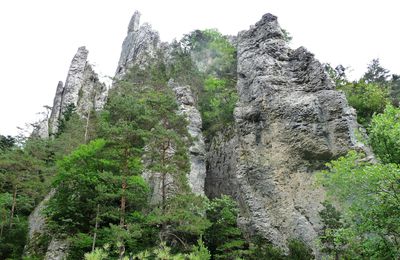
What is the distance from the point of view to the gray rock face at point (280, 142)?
Answer: 20266 millimetres

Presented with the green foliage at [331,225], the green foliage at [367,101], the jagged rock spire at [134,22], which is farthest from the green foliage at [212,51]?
the green foliage at [331,225]

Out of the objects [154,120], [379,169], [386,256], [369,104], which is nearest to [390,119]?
[379,169]

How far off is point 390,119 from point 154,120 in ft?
33.1

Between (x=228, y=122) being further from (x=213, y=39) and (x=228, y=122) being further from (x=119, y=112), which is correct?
(x=213, y=39)

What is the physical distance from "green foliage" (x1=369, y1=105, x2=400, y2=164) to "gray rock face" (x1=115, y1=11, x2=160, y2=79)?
30882 mm

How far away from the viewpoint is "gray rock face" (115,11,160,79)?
45.6m

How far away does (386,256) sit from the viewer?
1131 centimetres

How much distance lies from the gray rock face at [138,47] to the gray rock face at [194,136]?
1445cm

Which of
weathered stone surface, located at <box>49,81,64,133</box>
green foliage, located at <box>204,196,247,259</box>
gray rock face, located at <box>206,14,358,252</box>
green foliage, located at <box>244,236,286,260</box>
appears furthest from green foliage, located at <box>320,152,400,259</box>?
weathered stone surface, located at <box>49,81,64,133</box>

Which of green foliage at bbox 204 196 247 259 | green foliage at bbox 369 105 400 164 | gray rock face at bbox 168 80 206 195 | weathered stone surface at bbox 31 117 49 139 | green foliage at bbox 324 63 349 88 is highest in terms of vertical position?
green foliage at bbox 324 63 349 88

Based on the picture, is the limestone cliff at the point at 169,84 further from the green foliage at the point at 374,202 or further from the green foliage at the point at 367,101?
the green foliage at the point at 367,101

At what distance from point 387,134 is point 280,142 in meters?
9.45

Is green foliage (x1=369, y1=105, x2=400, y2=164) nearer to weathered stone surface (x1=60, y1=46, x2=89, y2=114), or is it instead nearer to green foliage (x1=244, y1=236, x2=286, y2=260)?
green foliage (x1=244, y1=236, x2=286, y2=260)

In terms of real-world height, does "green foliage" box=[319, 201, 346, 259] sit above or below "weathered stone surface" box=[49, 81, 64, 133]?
below
